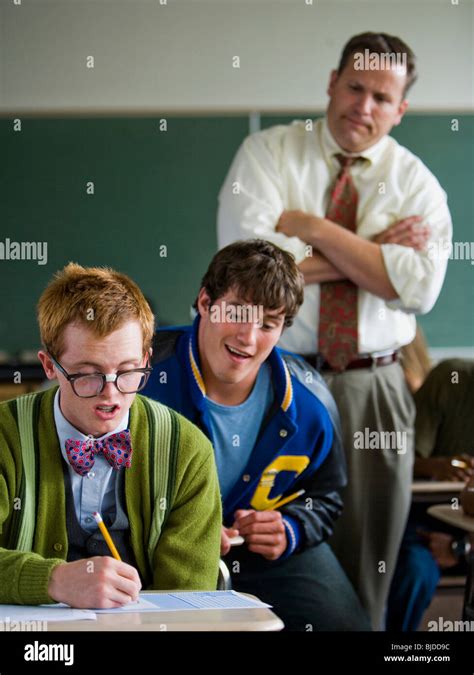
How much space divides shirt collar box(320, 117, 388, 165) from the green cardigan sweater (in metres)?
1.36

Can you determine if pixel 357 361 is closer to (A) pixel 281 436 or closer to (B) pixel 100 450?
(A) pixel 281 436

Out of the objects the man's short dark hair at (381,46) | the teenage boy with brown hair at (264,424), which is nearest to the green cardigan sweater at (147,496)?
the teenage boy with brown hair at (264,424)

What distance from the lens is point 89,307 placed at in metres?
1.85

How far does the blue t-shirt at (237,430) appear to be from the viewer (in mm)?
2473

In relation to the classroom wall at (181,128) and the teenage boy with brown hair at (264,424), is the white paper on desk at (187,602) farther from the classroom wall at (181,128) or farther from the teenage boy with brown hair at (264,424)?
the classroom wall at (181,128)

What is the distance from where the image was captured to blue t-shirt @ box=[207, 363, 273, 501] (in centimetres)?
247

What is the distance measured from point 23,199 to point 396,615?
2635mm

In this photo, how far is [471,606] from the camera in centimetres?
231

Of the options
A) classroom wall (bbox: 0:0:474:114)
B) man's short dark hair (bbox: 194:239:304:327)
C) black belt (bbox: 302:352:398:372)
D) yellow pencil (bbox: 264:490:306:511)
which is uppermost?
classroom wall (bbox: 0:0:474:114)

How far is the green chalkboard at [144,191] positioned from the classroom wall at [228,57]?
11cm

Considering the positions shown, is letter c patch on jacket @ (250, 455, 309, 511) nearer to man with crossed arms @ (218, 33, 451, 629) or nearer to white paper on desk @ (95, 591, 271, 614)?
man with crossed arms @ (218, 33, 451, 629)

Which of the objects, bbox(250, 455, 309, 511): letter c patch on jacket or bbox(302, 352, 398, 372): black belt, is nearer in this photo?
bbox(250, 455, 309, 511): letter c patch on jacket

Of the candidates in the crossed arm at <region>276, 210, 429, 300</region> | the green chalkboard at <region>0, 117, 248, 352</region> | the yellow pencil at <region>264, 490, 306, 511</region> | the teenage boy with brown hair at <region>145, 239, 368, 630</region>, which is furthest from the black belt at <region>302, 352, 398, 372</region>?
the green chalkboard at <region>0, 117, 248, 352</region>

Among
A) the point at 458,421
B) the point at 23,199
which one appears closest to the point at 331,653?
the point at 458,421
